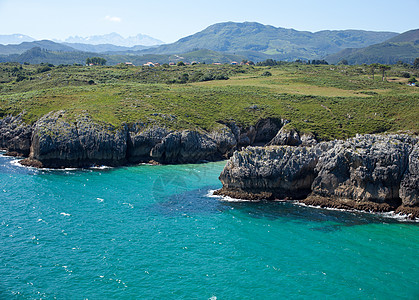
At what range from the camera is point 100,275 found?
3609 centimetres

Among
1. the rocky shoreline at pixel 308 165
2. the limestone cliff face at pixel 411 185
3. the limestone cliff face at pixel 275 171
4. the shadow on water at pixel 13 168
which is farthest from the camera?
the shadow on water at pixel 13 168

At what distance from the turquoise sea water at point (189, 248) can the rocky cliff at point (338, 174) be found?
3194 millimetres

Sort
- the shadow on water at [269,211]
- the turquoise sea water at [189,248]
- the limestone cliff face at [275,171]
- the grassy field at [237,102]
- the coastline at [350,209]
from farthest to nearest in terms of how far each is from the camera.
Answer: the grassy field at [237,102] < the limestone cliff face at [275,171] < the coastline at [350,209] < the shadow on water at [269,211] < the turquoise sea water at [189,248]

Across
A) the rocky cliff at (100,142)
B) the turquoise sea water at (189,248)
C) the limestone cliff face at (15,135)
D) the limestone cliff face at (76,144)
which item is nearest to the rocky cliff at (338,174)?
the turquoise sea water at (189,248)

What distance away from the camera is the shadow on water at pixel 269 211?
1968 inches

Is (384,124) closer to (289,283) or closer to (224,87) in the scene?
(224,87)

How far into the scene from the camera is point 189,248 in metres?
41.9

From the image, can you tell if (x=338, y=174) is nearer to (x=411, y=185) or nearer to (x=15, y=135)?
(x=411, y=185)

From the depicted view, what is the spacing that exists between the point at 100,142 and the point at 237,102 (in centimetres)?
4538

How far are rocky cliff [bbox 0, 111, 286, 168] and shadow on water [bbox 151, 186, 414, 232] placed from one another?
2515cm

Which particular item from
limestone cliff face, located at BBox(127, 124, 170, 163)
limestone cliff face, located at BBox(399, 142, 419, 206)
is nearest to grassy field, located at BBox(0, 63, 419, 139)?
limestone cliff face, located at BBox(127, 124, 170, 163)

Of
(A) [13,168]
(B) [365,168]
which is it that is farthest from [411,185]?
(A) [13,168]

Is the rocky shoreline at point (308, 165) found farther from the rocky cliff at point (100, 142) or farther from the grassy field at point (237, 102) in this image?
the grassy field at point (237, 102)

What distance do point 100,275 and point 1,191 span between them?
110 feet
